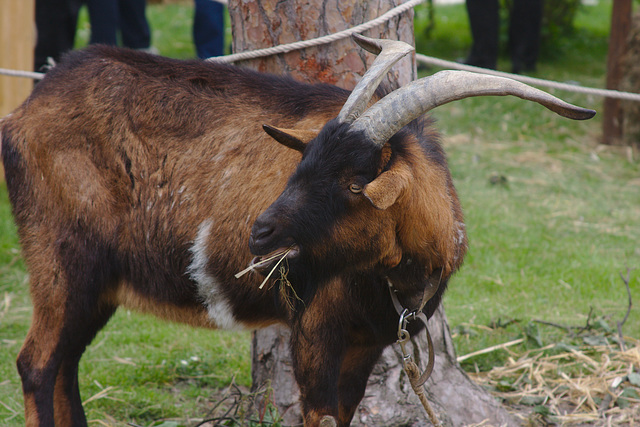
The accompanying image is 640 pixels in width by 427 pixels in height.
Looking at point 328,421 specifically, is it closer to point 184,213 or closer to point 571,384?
point 184,213

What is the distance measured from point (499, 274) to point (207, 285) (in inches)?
124

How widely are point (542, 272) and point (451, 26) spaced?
9.29 meters

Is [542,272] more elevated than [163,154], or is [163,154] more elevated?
[163,154]

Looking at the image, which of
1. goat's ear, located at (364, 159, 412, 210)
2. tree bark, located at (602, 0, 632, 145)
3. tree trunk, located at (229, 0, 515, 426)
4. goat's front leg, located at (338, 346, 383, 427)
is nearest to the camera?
goat's ear, located at (364, 159, 412, 210)

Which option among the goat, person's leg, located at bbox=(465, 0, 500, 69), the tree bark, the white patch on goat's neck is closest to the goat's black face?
the goat

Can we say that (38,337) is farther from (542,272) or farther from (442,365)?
(542,272)

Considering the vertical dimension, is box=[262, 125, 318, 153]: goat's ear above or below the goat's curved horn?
below

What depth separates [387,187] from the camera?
2570mm

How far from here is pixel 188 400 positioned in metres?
4.23

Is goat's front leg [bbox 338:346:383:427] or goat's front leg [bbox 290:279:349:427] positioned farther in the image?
goat's front leg [bbox 338:346:383:427]

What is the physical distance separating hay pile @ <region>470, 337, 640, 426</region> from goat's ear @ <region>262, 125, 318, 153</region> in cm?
213

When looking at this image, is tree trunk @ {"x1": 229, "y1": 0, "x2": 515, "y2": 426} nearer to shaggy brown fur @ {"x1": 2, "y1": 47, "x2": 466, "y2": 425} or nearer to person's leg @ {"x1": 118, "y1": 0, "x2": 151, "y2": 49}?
shaggy brown fur @ {"x1": 2, "y1": 47, "x2": 466, "y2": 425}

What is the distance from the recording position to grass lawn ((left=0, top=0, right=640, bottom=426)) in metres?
4.38

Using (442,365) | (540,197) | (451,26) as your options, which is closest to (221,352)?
(442,365)
